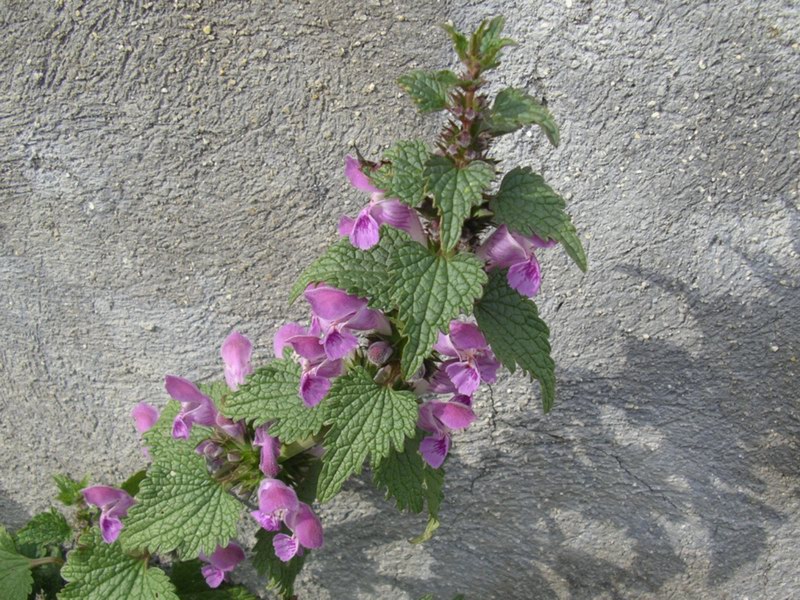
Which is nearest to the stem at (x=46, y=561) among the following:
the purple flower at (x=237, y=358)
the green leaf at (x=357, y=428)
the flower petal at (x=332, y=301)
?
the purple flower at (x=237, y=358)

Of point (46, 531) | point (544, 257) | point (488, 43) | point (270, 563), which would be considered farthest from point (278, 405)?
point (46, 531)

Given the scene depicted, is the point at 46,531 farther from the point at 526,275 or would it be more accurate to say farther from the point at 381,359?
the point at 526,275

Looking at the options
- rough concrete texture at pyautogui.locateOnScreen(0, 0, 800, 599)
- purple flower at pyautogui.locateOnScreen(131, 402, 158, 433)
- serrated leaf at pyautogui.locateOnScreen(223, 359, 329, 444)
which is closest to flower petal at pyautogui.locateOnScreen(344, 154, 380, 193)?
serrated leaf at pyautogui.locateOnScreen(223, 359, 329, 444)

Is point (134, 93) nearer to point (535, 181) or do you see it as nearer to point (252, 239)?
point (252, 239)

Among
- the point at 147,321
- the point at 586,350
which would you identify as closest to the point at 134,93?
the point at 147,321

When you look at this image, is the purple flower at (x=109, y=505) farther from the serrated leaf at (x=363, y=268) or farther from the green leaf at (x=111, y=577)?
the serrated leaf at (x=363, y=268)
